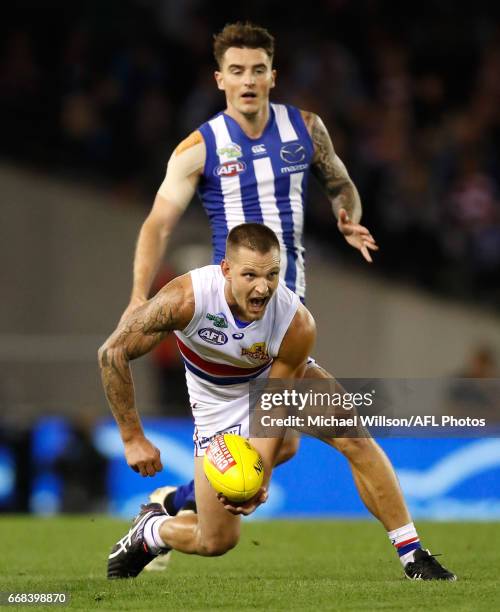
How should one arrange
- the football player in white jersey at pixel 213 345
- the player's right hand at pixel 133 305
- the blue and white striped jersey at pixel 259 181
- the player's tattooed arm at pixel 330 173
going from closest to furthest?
the football player in white jersey at pixel 213 345, the player's right hand at pixel 133 305, the blue and white striped jersey at pixel 259 181, the player's tattooed arm at pixel 330 173

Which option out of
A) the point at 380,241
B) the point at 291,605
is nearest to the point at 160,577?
the point at 291,605

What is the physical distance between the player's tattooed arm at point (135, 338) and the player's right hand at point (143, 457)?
0.18 ft

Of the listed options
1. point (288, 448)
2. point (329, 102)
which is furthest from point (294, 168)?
point (329, 102)

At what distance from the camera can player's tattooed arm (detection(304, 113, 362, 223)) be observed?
730 cm

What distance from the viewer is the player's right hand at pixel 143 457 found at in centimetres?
602

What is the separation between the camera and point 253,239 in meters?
A: 5.98

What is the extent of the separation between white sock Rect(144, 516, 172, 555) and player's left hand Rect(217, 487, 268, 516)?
0.72m

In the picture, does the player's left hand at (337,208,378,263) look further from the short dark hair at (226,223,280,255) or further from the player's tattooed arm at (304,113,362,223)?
the short dark hair at (226,223,280,255)

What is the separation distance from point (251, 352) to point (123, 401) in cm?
63

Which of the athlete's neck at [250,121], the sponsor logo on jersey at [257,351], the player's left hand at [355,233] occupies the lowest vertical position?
the sponsor logo on jersey at [257,351]

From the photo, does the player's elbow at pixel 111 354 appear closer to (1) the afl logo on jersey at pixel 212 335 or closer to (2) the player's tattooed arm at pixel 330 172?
(1) the afl logo on jersey at pixel 212 335

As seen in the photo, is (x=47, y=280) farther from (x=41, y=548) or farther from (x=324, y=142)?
(x=324, y=142)

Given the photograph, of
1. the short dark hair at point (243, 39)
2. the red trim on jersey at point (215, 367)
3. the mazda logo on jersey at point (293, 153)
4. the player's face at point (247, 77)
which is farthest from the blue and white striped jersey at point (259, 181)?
the red trim on jersey at point (215, 367)

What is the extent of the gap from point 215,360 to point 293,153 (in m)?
1.33
